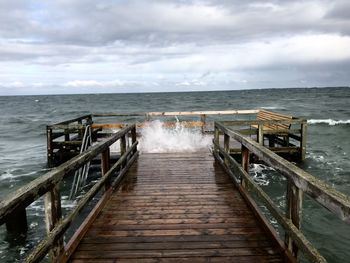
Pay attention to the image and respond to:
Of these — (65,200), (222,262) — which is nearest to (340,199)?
(222,262)

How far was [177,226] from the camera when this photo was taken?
15.4 ft

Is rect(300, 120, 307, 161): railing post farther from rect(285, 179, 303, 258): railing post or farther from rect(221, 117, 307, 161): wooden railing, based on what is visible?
rect(285, 179, 303, 258): railing post

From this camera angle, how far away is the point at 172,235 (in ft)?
14.4

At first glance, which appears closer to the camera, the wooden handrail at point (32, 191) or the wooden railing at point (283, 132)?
the wooden handrail at point (32, 191)

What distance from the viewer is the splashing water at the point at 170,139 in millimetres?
12352

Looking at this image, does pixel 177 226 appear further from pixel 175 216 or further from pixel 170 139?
pixel 170 139

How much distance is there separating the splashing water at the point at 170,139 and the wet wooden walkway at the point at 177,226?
4801 millimetres

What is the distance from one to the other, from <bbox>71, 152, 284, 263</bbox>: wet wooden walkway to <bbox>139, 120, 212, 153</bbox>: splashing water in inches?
189

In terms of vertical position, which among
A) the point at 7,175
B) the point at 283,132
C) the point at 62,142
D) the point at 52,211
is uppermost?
the point at 52,211

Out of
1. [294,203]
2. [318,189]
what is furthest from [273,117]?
[318,189]

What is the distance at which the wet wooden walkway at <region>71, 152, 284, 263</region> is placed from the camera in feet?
12.5

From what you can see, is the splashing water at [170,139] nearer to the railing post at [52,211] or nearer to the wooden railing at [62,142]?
the wooden railing at [62,142]

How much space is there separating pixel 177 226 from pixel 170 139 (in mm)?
9698

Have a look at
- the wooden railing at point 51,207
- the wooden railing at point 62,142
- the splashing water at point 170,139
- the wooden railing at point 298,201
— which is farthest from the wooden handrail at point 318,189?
the wooden railing at point 62,142
